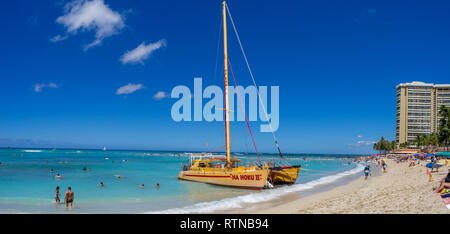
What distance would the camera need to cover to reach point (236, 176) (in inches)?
986

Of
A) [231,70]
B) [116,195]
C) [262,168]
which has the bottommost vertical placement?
[116,195]

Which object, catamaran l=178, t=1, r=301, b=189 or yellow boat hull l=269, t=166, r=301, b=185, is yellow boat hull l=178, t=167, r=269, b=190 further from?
yellow boat hull l=269, t=166, r=301, b=185

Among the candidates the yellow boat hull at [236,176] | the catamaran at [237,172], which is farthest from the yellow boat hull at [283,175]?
the yellow boat hull at [236,176]

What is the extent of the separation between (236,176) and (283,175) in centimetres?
454

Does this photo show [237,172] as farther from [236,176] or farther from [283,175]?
[283,175]

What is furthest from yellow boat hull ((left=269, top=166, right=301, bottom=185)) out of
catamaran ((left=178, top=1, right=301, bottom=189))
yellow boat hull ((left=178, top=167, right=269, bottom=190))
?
yellow boat hull ((left=178, top=167, right=269, bottom=190))

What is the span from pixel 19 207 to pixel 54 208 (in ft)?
6.99

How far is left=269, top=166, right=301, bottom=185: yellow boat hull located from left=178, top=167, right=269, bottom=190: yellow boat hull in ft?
5.75

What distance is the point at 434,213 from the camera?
10.1 metres

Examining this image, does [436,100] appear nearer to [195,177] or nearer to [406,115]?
[406,115]

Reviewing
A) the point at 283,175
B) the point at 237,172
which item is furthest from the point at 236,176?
the point at 283,175
